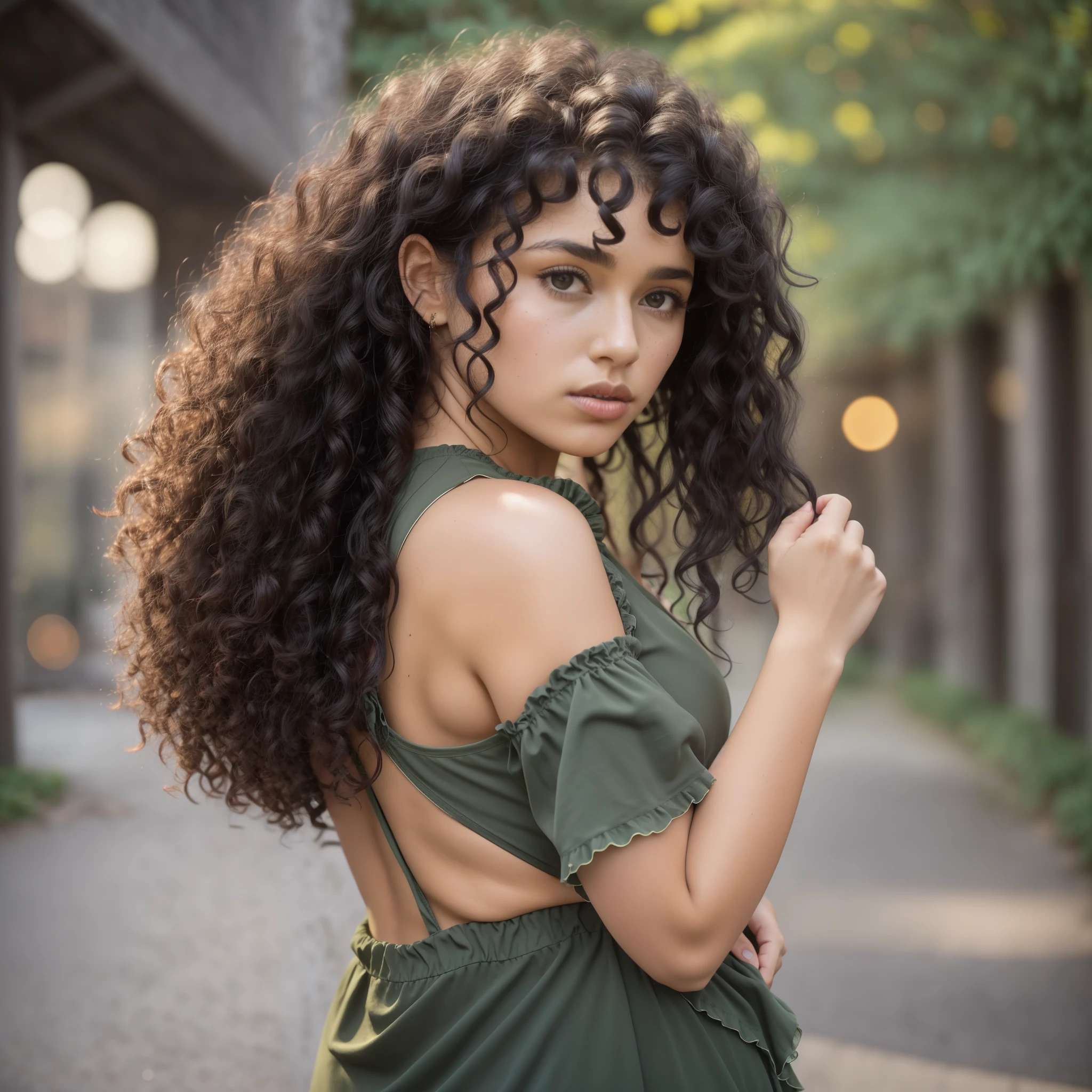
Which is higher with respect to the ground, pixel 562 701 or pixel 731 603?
pixel 562 701

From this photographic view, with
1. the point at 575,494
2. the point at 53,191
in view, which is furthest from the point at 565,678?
the point at 53,191

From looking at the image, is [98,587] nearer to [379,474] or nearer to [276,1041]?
[276,1041]

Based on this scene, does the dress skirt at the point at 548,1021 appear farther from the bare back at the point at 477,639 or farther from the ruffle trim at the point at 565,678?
the ruffle trim at the point at 565,678

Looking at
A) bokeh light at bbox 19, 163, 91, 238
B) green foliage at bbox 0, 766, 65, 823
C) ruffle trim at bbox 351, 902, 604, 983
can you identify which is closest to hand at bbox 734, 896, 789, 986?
ruffle trim at bbox 351, 902, 604, 983

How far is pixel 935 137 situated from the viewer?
726cm

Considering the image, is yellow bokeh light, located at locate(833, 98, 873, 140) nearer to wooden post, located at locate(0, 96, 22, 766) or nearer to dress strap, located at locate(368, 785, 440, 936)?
wooden post, located at locate(0, 96, 22, 766)

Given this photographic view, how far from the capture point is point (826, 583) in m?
1.32

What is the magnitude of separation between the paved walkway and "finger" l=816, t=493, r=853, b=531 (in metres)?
1.96

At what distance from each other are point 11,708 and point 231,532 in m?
3.13

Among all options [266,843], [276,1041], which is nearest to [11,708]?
[266,843]

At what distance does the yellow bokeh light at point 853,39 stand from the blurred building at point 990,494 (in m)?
2.06

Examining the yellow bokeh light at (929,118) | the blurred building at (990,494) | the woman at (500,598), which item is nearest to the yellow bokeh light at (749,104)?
the yellow bokeh light at (929,118)

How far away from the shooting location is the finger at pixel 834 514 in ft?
4.43

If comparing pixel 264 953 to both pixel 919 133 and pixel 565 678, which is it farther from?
pixel 919 133
